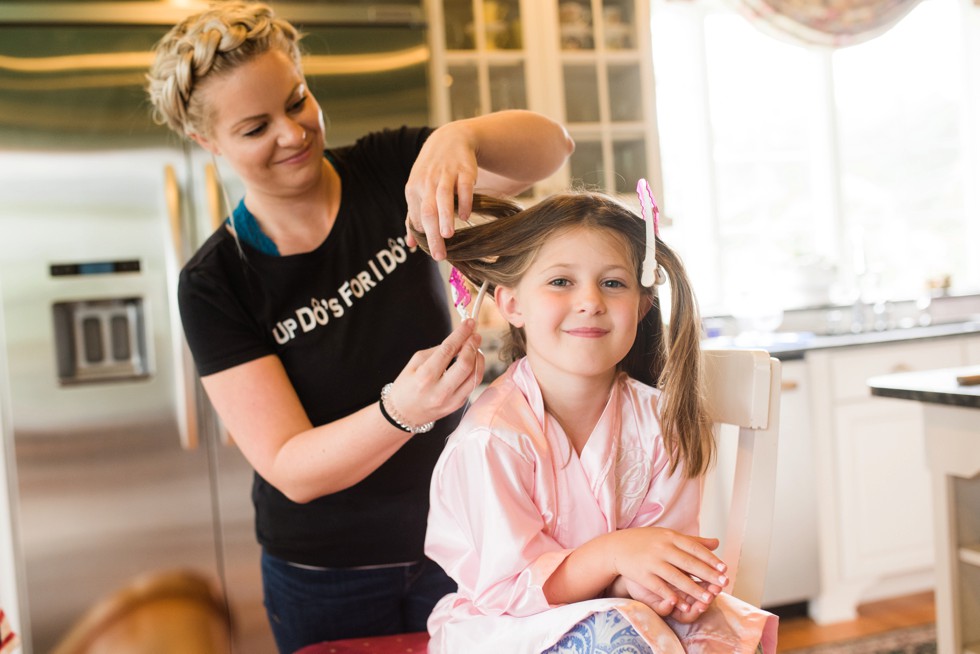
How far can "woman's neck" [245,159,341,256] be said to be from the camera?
1177mm

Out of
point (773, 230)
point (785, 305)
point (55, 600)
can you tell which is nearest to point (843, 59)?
point (773, 230)

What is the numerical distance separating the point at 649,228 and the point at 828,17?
2.79m

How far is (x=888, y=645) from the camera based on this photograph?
2426 mm

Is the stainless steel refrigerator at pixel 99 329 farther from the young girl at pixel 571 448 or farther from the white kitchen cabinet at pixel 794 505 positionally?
the white kitchen cabinet at pixel 794 505

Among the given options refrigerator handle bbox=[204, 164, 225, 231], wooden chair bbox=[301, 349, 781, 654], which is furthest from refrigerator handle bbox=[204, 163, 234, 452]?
wooden chair bbox=[301, 349, 781, 654]

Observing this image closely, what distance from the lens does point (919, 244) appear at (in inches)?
151

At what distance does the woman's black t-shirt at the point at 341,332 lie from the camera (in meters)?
1.15

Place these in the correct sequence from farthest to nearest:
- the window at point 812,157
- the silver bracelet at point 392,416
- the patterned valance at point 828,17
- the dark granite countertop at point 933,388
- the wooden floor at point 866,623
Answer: the window at point 812,157
the patterned valance at point 828,17
the wooden floor at point 866,623
the dark granite countertop at point 933,388
the silver bracelet at point 392,416

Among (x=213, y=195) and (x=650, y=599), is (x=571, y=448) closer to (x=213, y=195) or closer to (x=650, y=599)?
(x=650, y=599)

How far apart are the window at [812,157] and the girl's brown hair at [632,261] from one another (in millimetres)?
2315

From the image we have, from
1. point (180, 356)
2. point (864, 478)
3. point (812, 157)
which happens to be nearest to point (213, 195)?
point (180, 356)

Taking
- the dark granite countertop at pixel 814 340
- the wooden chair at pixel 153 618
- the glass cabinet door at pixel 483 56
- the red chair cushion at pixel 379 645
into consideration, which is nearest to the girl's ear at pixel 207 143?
the red chair cushion at pixel 379 645

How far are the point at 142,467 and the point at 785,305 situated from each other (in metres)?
2.45

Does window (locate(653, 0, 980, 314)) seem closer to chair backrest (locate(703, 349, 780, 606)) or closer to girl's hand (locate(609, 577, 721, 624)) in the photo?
chair backrest (locate(703, 349, 780, 606))
